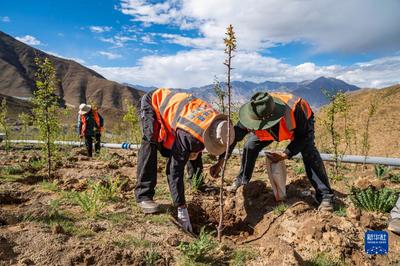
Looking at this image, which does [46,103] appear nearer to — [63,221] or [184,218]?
[63,221]

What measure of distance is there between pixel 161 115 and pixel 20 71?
14669cm

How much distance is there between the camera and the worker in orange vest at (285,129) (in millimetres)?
3801

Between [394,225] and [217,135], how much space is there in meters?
1.99

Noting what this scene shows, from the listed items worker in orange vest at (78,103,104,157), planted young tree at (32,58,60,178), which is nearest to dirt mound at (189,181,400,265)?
planted young tree at (32,58,60,178)

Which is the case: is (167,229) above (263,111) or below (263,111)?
below

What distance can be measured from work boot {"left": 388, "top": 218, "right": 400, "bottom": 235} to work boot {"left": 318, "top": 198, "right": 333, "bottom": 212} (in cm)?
74

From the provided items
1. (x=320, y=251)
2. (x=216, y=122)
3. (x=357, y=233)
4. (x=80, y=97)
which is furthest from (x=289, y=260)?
(x=80, y=97)

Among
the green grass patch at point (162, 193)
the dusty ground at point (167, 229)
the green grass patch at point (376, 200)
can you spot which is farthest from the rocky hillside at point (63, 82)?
the green grass patch at point (376, 200)

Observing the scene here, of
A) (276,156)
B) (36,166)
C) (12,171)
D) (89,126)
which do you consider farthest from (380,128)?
(12,171)

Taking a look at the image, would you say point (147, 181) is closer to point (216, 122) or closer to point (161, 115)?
point (161, 115)

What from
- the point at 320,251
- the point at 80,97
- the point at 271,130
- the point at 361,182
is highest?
the point at 80,97

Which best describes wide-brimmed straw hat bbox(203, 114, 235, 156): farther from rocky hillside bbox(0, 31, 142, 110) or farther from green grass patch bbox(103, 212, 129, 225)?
rocky hillside bbox(0, 31, 142, 110)

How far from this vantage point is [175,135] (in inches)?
148

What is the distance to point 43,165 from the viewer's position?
6656 mm
